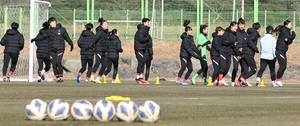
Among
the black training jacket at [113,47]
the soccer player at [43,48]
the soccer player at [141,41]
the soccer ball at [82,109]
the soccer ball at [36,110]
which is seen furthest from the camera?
the black training jacket at [113,47]

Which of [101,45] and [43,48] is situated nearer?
[43,48]

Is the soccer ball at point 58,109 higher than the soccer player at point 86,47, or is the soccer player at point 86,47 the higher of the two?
the soccer player at point 86,47

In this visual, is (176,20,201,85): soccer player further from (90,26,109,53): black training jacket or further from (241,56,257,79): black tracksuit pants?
(90,26,109,53): black training jacket

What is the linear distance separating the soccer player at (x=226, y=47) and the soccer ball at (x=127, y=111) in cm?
1672

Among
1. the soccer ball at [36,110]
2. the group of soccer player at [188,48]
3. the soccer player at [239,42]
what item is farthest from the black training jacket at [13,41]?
the soccer ball at [36,110]

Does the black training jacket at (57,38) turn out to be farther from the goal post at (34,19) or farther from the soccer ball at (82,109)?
the soccer ball at (82,109)

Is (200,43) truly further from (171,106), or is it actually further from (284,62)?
(171,106)

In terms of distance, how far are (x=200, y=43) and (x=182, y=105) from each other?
1394 cm

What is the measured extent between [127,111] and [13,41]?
1891cm

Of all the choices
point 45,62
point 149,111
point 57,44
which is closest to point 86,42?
point 45,62

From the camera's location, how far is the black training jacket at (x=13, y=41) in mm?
29734

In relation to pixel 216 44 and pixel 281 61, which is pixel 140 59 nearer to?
pixel 216 44

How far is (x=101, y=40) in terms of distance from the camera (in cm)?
3030

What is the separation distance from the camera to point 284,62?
92.7 ft
